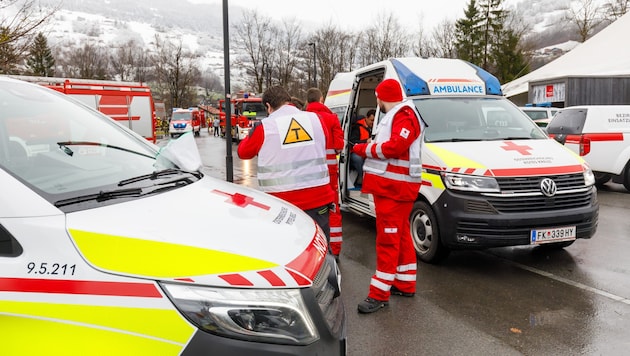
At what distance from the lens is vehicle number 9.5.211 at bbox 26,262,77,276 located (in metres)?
1.60

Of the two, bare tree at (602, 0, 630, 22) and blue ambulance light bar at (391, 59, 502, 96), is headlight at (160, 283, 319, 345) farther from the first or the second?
bare tree at (602, 0, 630, 22)

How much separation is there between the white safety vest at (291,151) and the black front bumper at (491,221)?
1.39 meters

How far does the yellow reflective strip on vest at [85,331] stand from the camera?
1.54m

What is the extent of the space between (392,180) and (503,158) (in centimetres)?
142

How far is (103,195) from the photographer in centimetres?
202

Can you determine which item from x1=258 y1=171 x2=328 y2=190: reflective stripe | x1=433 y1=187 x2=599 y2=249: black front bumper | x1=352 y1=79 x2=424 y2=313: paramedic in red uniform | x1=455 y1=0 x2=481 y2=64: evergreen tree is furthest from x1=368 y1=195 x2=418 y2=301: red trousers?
x1=455 y1=0 x2=481 y2=64: evergreen tree

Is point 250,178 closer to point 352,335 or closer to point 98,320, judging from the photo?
point 352,335

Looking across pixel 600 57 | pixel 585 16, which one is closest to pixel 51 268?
pixel 600 57

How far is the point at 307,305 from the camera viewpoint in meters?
1.84

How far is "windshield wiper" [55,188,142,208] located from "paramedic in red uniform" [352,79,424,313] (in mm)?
2282

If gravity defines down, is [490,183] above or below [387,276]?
above

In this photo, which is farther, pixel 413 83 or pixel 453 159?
pixel 413 83

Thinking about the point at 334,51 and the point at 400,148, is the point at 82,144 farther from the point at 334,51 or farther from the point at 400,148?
the point at 334,51

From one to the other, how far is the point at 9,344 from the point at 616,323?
13.2 feet
